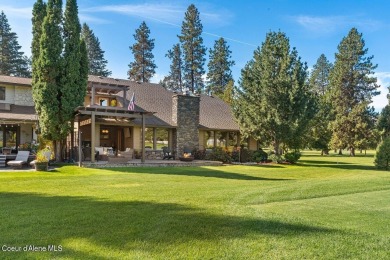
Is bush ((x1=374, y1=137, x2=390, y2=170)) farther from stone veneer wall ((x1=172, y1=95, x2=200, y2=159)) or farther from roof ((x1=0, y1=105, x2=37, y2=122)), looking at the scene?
roof ((x1=0, y1=105, x2=37, y2=122))

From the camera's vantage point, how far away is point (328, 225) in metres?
6.07

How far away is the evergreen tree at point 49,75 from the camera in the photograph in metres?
18.8

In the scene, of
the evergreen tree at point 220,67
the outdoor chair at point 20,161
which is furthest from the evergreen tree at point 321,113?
the outdoor chair at point 20,161

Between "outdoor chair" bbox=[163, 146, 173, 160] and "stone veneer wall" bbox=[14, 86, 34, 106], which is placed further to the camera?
"outdoor chair" bbox=[163, 146, 173, 160]

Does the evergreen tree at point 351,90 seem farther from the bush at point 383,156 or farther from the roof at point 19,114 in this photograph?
the roof at point 19,114

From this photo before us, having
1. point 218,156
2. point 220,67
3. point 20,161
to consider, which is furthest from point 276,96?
point 220,67

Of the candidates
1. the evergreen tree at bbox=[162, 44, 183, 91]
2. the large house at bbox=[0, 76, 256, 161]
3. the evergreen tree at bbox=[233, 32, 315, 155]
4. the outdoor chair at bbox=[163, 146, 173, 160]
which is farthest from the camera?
the evergreen tree at bbox=[162, 44, 183, 91]

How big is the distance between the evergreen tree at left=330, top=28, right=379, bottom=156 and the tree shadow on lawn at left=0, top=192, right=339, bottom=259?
142ft

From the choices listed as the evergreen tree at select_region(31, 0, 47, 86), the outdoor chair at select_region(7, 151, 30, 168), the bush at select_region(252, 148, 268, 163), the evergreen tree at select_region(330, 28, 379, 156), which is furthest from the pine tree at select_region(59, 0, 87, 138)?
the evergreen tree at select_region(330, 28, 379, 156)

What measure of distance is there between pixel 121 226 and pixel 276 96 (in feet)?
63.4

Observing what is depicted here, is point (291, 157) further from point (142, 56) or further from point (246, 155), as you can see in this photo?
point (142, 56)

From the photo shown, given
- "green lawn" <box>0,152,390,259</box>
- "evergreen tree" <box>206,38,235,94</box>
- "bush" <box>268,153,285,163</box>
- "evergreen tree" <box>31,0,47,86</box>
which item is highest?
"evergreen tree" <box>206,38,235,94</box>

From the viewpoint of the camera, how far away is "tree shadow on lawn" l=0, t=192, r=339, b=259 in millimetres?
5125

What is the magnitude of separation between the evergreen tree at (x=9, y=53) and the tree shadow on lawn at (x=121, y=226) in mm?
51784
